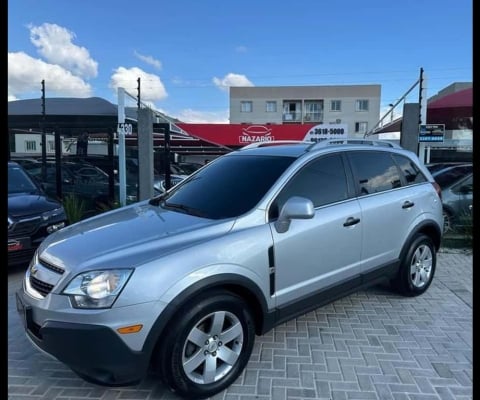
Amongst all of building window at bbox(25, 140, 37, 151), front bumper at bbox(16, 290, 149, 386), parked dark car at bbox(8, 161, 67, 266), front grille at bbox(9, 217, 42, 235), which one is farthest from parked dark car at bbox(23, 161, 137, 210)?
front bumper at bbox(16, 290, 149, 386)

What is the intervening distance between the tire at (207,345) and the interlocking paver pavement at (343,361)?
0.55ft

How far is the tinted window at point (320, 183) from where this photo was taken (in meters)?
3.24

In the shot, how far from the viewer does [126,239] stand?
269 cm

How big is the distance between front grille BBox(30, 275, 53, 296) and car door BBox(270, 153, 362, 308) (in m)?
1.63

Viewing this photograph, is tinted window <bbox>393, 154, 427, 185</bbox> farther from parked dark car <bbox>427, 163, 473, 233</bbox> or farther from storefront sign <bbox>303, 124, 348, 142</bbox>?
storefront sign <bbox>303, 124, 348, 142</bbox>

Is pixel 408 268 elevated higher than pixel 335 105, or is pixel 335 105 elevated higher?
pixel 335 105

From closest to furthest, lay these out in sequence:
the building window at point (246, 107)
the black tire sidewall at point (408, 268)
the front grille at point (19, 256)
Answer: the black tire sidewall at point (408, 268), the front grille at point (19, 256), the building window at point (246, 107)

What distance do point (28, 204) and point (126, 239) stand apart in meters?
3.65

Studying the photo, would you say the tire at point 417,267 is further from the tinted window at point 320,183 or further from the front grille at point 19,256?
the front grille at point 19,256

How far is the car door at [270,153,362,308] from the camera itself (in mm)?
3019

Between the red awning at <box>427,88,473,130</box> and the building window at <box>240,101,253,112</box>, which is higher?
the building window at <box>240,101,253,112</box>

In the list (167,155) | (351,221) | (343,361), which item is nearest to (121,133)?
(167,155)

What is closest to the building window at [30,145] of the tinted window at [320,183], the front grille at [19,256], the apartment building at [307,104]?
the front grille at [19,256]

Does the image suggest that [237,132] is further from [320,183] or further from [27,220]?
[320,183]
